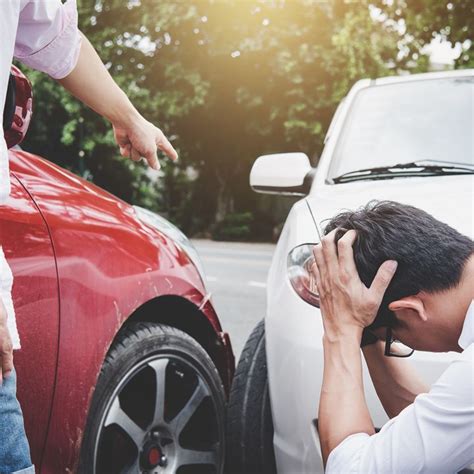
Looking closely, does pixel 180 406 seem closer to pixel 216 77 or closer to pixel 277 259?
pixel 277 259

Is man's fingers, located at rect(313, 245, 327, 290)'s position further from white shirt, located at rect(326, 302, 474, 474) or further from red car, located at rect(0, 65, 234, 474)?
red car, located at rect(0, 65, 234, 474)

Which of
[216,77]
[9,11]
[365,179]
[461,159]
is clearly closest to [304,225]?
[365,179]

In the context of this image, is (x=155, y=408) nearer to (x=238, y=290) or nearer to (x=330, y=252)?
(x=330, y=252)

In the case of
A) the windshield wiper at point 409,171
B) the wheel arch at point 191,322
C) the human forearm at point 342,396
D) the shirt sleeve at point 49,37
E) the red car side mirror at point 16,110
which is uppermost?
the shirt sleeve at point 49,37

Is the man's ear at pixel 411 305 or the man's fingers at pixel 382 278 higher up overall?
the man's fingers at pixel 382 278

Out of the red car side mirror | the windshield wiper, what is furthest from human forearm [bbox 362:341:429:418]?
the windshield wiper

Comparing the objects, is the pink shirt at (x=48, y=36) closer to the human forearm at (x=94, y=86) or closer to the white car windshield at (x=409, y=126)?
the human forearm at (x=94, y=86)

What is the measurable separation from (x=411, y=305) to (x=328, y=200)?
49.9 inches

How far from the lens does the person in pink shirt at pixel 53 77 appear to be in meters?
1.35

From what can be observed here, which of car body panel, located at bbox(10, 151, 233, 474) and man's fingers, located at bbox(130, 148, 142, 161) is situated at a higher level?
man's fingers, located at bbox(130, 148, 142, 161)

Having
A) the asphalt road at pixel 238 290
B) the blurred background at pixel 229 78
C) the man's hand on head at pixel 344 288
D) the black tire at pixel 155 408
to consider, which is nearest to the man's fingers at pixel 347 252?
the man's hand on head at pixel 344 288

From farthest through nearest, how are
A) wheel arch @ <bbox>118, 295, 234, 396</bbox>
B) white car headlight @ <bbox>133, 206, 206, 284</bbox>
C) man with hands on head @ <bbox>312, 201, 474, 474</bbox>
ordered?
white car headlight @ <bbox>133, 206, 206, 284</bbox> → wheel arch @ <bbox>118, 295, 234, 396</bbox> → man with hands on head @ <bbox>312, 201, 474, 474</bbox>

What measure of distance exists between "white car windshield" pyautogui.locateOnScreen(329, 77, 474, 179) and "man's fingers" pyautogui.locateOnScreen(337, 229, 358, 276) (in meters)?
1.64

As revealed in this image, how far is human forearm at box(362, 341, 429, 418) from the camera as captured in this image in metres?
1.89
